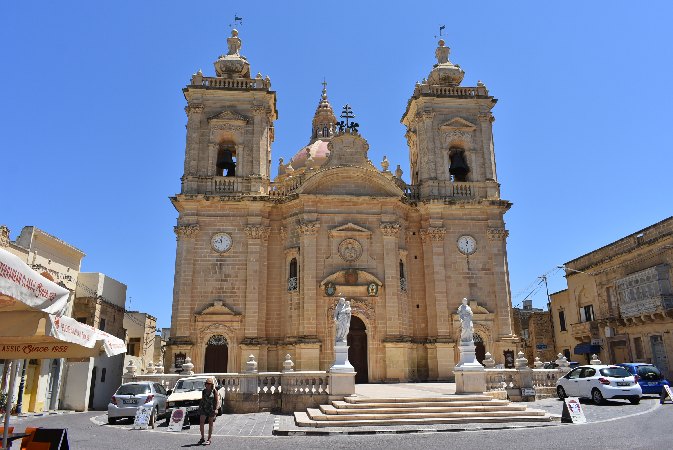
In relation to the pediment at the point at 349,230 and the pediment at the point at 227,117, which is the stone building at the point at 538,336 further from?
the pediment at the point at 227,117

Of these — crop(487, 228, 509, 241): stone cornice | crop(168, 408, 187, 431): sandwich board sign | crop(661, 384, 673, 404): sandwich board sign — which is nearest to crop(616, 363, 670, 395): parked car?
crop(661, 384, 673, 404): sandwich board sign

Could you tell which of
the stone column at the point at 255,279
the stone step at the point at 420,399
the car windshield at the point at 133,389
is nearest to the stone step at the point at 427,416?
the stone step at the point at 420,399

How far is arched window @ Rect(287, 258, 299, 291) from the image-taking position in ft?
84.3

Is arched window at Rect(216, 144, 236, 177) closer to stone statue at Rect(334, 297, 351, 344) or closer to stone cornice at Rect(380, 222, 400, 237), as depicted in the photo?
stone cornice at Rect(380, 222, 400, 237)

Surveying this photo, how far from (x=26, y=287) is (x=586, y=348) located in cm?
3448

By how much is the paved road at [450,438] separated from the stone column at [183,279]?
10.2m

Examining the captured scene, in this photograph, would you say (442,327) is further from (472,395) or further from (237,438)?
(237,438)

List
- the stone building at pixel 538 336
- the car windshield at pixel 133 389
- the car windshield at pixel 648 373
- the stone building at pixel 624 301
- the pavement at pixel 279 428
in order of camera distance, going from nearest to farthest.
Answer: the pavement at pixel 279 428 < the car windshield at pixel 133 389 < the car windshield at pixel 648 373 < the stone building at pixel 624 301 < the stone building at pixel 538 336

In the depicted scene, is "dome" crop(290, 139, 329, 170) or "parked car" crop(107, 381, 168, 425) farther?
"dome" crop(290, 139, 329, 170)

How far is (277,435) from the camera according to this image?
13.0m

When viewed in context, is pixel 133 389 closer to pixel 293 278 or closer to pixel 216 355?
pixel 216 355

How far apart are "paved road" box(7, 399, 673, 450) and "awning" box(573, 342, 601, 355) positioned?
19984 millimetres

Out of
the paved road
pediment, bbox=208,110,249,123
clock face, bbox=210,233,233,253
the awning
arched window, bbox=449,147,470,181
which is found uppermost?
pediment, bbox=208,110,249,123

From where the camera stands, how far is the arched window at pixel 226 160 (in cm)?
2895
